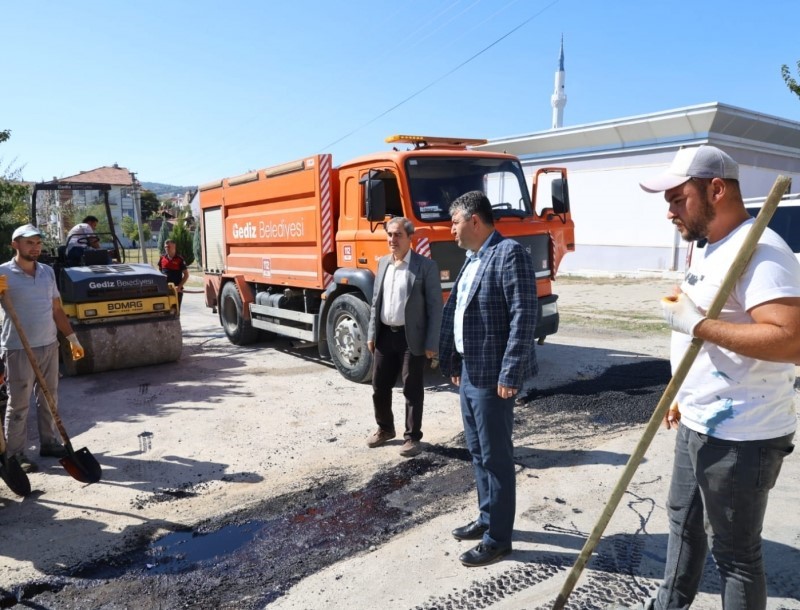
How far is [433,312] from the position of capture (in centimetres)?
492

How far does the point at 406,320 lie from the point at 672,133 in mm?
18967

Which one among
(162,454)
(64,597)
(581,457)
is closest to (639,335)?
(581,457)

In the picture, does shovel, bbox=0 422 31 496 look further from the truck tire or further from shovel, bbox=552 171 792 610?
shovel, bbox=552 171 792 610

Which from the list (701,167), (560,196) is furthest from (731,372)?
(560,196)

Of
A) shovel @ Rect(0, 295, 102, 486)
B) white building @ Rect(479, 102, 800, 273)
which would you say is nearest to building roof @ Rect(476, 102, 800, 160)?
white building @ Rect(479, 102, 800, 273)

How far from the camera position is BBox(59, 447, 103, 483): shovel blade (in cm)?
442

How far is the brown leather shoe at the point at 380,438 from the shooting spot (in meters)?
5.16

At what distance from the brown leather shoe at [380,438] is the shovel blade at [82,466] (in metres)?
2.13

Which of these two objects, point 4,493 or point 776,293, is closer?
point 776,293

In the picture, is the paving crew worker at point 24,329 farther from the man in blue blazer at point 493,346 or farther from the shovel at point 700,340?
the shovel at point 700,340

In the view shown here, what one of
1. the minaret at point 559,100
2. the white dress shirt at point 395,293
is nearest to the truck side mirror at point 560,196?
the white dress shirt at point 395,293

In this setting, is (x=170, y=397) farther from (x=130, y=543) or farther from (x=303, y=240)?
(x=130, y=543)

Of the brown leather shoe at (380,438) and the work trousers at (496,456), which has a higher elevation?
the work trousers at (496,456)

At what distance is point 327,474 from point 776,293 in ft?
11.6
